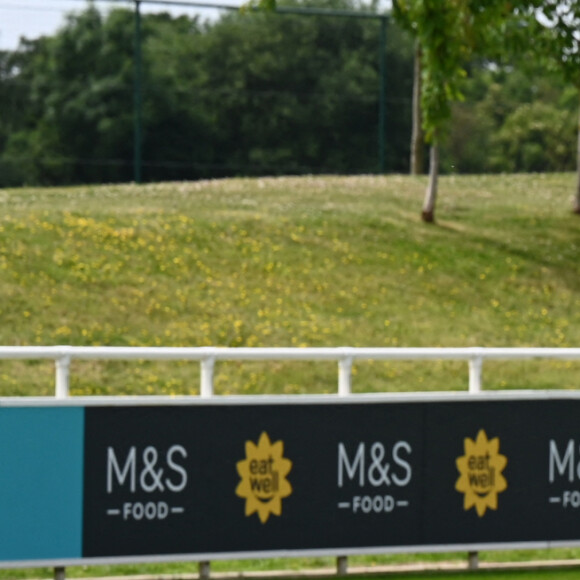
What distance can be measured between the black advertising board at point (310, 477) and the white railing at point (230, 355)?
164 millimetres

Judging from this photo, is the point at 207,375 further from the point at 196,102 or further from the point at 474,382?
the point at 196,102

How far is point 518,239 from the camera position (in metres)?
24.6

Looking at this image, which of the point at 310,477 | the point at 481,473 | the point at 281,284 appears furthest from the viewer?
the point at 281,284

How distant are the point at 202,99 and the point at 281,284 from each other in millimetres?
21474

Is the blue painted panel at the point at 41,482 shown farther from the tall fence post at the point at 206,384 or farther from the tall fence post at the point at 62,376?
the tall fence post at the point at 206,384

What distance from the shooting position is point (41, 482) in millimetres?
7195

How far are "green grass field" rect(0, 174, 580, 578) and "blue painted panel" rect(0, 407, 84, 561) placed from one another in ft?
27.5

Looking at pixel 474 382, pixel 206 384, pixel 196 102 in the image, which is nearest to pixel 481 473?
pixel 474 382

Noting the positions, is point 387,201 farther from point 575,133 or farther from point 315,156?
point 575,133

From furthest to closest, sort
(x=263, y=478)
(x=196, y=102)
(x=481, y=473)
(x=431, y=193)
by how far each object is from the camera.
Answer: (x=196, y=102) → (x=431, y=193) → (x=481, y=473) → (x=263, y=478)

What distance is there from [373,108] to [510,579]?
28872 millimetres

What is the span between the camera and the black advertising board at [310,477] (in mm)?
7324

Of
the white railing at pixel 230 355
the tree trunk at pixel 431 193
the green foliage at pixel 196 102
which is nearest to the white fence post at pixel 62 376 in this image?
the white railing at pixel 230 355

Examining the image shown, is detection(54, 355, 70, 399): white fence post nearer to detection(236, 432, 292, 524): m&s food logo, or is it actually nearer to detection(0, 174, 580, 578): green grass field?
detection(236, 432, 292, 524): m&s food logo
